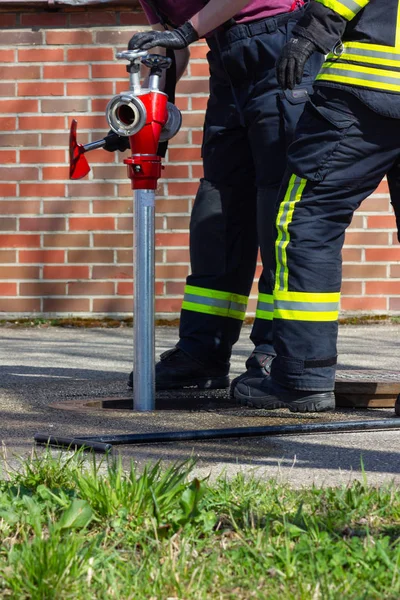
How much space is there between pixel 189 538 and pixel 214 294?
7.14 ft

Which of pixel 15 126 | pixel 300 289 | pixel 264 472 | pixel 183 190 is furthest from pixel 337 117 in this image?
pixel 15 126

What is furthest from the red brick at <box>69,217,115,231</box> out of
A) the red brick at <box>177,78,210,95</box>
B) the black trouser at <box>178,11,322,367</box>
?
the black trouser at <box>178,11,322,367</box>

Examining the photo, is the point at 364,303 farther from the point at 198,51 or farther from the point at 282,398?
the point at 282,398

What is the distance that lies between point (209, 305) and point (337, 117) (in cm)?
105

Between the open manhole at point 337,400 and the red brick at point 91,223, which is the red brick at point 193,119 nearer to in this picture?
the red brick at point 91,223

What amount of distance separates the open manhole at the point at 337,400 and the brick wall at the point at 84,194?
2.49m

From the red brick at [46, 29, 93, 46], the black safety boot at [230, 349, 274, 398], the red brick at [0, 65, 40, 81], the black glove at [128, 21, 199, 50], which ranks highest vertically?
the red brick at [46, 29, 93, 46]

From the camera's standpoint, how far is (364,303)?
641cm

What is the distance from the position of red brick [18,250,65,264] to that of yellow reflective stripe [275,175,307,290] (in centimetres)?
319

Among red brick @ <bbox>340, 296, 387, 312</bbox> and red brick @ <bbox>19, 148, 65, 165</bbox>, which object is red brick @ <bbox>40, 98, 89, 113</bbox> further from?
red brick @ <bbox>340, 296, 387, 312</bbox>

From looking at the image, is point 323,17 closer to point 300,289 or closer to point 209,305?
point 300,289

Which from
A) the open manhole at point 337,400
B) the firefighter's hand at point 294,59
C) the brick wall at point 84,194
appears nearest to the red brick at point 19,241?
the brick wall at point 84,194

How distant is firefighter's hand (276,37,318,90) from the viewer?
325cm

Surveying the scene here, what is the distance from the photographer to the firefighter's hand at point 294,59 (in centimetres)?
325
